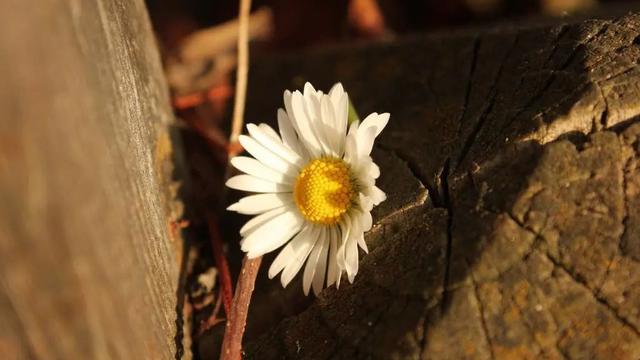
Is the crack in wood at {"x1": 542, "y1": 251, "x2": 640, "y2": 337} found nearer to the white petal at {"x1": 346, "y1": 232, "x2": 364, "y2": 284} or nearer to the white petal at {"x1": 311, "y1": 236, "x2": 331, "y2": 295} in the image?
the white petal at {"x1": 346, "y1": 232, "x2": 364, "y2": 284}

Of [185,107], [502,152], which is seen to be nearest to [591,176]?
[502,152]

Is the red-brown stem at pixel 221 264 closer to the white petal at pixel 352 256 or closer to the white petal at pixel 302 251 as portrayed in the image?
the white petal at pixel 302 251

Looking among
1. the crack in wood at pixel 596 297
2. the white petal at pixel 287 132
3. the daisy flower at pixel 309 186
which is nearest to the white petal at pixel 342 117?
the daisy flower at pixel 309 186

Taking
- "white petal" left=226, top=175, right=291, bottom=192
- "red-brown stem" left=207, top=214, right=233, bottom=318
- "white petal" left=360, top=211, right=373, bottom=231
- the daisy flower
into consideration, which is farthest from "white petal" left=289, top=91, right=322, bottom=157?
"red-brown stem" left=207, top=214, right=233, bottom=318

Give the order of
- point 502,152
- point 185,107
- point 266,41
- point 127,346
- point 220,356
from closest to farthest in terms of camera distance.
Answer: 1. point 127,346
2. point 502,152
3. point 220,356
4. point 185,107
5. point 266,41

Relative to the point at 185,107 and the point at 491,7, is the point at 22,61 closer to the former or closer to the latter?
the point at 185,107

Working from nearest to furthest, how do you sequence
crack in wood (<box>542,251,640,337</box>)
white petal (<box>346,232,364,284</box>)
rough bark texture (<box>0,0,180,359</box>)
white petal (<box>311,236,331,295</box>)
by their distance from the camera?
rough bark texture (<box>0,0,180,359</box>)
crack in wood (<box>542,251,640,337</box>)
white petal (<box>346,232,364,284</box>)
white petal (<box>311,236,331,295</box>)
